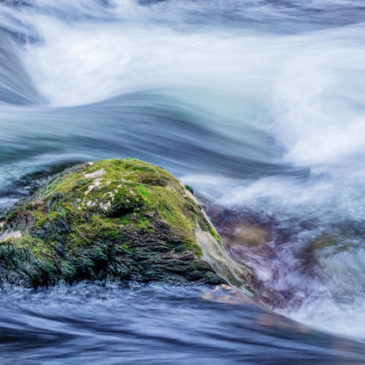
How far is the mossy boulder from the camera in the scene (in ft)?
11.3

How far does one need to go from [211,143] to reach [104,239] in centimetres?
535

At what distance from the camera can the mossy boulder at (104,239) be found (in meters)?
3.44

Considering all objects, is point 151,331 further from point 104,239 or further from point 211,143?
point 211,143

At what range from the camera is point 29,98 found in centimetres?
1117

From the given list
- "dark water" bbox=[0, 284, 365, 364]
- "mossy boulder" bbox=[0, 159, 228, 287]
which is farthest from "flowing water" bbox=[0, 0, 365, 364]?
"mossy boulder" bbox=[0, 159, 228, 287]

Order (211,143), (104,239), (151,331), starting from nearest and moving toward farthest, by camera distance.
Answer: (151,331), (104,239), (211,143)

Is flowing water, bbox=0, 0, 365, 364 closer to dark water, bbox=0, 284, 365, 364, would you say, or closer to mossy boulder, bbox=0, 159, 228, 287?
dark water, bbox=0, 284, 365, 364

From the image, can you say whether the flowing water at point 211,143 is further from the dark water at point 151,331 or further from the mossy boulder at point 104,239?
the mossy boulder at point 104,239

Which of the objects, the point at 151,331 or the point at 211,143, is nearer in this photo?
the point at 151,331

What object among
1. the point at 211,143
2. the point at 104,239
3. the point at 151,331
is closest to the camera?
the point at 151,331

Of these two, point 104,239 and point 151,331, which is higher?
point 104,239

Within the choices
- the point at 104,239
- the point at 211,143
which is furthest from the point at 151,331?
the point at 211,143

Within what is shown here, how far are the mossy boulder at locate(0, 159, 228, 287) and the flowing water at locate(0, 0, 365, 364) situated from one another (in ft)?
0.45

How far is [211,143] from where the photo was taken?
8.66 m
